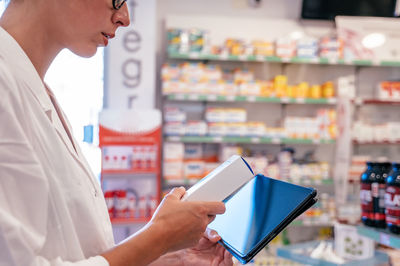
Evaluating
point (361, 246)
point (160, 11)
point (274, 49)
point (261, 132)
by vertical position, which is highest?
point (160, 11)

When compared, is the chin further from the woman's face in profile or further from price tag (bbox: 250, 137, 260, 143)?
price tag (bbox: 250, 137, 260, 143)

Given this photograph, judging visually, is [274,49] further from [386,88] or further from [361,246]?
[361,246]

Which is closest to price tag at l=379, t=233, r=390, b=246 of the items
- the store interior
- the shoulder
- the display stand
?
the shoulder

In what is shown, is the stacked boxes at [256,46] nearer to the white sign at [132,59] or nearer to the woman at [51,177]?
the white sign at [132,59]

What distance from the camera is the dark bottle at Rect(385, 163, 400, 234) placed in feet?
5.39

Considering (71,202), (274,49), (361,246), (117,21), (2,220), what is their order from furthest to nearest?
1. (274,49)
2. (361,246)
3. (117,21)
4. (71,202)
5. (2,220)

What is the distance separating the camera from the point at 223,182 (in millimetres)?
998

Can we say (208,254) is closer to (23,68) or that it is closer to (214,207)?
(214,207)

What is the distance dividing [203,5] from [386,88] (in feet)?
8.18

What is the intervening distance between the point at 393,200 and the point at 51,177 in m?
1.47

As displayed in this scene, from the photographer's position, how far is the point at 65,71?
4.38m

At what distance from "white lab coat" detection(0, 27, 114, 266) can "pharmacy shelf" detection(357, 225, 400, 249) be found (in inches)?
49.6

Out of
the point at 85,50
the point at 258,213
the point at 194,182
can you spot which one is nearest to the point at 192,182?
the point at 194,182

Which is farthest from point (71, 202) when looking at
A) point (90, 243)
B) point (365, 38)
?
point (365, 38)
